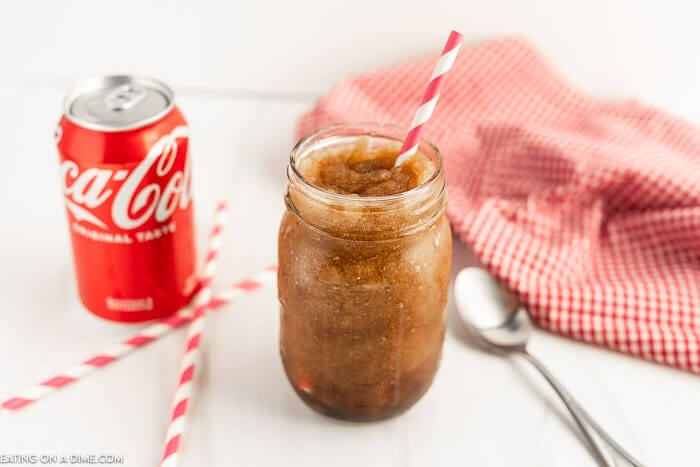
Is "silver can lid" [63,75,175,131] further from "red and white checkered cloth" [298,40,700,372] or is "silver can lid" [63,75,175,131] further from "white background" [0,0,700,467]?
"red and white checkered cloth" [298,40,700,372]

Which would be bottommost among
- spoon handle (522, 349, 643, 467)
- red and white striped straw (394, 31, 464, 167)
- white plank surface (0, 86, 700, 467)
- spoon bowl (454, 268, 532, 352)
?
white plank surface (0, 86, 700, 467)

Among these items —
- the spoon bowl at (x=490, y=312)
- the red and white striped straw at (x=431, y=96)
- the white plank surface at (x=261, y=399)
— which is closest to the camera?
the red and white striped straw at (x=431, y=96)

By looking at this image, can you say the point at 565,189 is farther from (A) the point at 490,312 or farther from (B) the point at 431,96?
(B) the point at 431,96

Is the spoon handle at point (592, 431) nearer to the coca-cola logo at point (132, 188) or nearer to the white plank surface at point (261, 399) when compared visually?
the white plank surface at point (261, 399)

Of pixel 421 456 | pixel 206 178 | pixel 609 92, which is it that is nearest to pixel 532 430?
pixel 421 456

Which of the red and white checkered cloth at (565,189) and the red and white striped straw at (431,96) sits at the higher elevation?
the red and white striped straw at (431,96)

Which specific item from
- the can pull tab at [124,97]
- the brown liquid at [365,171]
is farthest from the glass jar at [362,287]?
the can pull tab at [124,97]

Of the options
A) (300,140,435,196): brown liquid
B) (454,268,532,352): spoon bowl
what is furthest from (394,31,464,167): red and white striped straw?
(454,268,532,352): spoon bowl

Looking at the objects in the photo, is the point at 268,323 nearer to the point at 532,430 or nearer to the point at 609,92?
the point at 532,430
